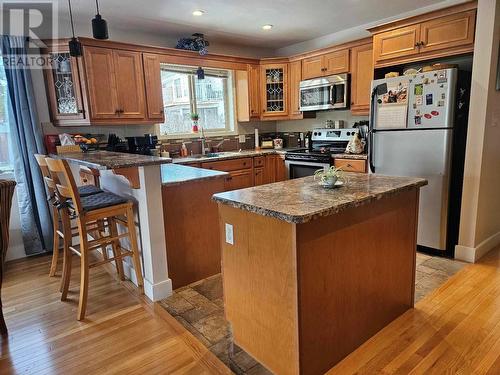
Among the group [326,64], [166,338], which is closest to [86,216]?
[166,338]

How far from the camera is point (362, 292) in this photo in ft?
5.88

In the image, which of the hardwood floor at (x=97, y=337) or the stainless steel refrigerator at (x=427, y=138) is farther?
the stainless steel refrigerator at (x=427, y=138)

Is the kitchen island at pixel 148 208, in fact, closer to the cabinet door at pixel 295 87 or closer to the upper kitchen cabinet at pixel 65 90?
the upper kitchen cabinet at pixel 65 90

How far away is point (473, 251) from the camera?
2893mm

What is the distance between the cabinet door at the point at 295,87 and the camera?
15.0 feet

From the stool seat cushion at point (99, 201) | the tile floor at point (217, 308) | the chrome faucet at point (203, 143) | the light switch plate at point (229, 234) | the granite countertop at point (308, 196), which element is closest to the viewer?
the granite countertop at point (308, 196)

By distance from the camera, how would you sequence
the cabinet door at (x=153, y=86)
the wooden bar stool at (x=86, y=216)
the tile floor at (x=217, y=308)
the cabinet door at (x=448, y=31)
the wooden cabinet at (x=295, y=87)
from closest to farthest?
the tile floor at (x=217, y=308)
the wooden bar stool at (x=86, y=216)
the cabinet door at (x=448, y=31)
the cabinet door at (x=153, y=86)
the wooden cabinet at (x=295, y=87)

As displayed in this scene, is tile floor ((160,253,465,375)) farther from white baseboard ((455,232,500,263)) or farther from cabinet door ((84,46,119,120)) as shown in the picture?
cabinet door ((84,46,119,120))

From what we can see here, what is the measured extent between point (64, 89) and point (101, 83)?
39cm

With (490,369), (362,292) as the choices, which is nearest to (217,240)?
(362,292)

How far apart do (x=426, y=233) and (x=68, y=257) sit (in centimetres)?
314

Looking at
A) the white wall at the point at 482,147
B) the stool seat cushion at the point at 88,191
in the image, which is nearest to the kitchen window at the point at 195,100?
the stool seat cushion at the point at 88,191

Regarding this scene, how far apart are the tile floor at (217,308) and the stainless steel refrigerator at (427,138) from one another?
0.33m

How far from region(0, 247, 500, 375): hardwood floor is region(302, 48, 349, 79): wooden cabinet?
2718mm
